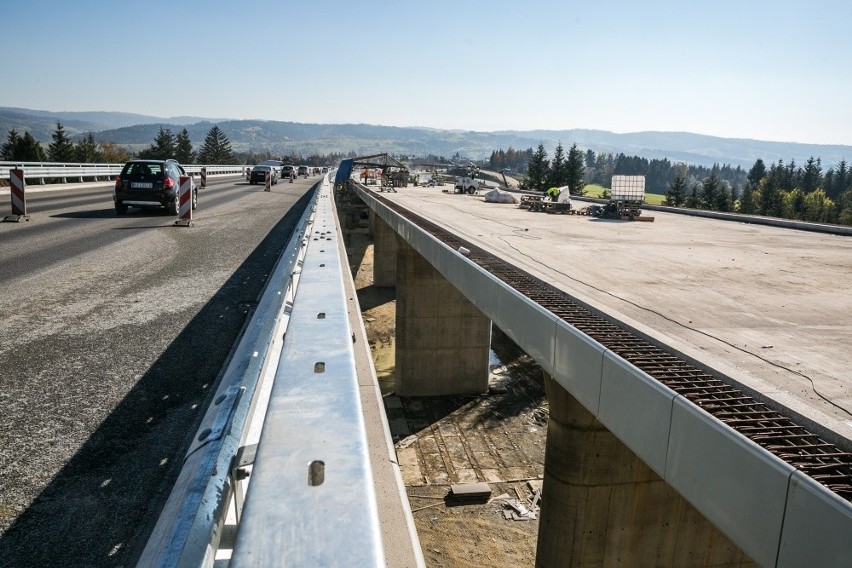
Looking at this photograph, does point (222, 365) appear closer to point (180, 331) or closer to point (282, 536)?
point (180, 331)

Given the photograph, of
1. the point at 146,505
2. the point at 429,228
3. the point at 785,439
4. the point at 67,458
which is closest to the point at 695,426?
the point at 785,439

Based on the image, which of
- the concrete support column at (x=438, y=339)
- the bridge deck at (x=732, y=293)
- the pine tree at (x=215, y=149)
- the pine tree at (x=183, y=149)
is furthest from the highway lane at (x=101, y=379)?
the pine tree at (x=215, y=149)

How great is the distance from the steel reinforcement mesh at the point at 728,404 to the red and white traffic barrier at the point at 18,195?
50.0ft

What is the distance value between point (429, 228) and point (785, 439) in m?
13.1

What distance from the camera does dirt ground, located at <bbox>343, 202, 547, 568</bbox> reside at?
15.7 metres

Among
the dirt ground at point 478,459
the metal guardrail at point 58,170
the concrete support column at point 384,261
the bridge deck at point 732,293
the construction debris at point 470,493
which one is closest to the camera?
the bridge deck at point 732,293

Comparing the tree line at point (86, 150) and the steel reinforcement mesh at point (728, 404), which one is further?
the tree line at point (86, 150)

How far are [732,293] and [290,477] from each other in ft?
27.8

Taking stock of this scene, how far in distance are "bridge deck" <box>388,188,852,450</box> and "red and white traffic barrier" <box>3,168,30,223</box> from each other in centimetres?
1159

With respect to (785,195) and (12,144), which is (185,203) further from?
(785,195)

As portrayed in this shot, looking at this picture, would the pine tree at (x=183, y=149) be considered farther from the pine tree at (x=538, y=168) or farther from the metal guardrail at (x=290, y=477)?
the metal guardrail at (x=290, y=477)

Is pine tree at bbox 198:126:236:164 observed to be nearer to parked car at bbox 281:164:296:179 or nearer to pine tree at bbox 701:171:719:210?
parked car at bbox 281:164:296:179

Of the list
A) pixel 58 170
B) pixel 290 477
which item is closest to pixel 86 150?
pixel 58 170

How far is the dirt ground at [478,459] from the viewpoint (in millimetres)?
15654
